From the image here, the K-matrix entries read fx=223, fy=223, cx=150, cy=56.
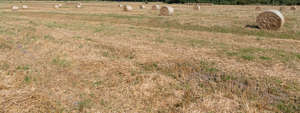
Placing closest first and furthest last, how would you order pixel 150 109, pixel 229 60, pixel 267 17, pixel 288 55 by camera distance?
1. pixel 150 109
2. pixel 229 60
3. pixel 288 55
4. pixel 267 17

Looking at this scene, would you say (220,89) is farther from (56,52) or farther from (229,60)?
(56,52)

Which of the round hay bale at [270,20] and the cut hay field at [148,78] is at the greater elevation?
the round hay bale at [270,20]

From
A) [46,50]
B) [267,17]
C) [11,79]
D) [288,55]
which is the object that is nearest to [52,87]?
[11,79]

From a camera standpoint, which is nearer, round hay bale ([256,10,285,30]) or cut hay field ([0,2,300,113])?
cut hay field ([0,2,300,113])

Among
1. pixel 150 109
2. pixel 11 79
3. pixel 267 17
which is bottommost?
pixel 150 109

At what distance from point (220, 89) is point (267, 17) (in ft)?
46.2

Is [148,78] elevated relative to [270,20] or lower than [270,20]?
lower

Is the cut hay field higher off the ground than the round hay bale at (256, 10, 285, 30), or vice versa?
the round hay bale at (256, 10, 285, 30)

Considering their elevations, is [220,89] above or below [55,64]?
below

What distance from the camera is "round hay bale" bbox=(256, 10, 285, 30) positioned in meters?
17.0

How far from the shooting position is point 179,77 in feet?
23.6

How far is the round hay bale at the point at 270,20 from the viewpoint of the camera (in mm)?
17006

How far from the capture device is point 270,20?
17.5m

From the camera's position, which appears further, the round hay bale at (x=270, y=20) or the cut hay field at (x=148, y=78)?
the round hay bale at (x=270, y=20)
